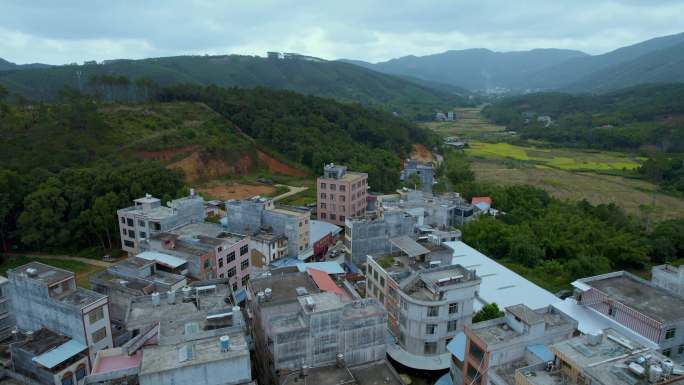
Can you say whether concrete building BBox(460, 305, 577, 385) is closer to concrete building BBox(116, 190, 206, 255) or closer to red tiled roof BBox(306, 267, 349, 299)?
red tiled roof BBox(306, 267, 349, 299)

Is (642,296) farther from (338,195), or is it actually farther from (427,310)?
(338,195)

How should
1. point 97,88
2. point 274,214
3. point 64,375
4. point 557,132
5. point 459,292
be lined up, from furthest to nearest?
point 557,132 < point 97,88 < point 274,214 < point 459,292 < point 64,375

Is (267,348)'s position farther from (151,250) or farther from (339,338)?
(151,250)

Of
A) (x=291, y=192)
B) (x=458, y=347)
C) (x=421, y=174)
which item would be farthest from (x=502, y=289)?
(x=421, y=174)

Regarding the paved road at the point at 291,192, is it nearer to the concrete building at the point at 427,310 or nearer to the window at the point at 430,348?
the concrete building at the point at 427,310

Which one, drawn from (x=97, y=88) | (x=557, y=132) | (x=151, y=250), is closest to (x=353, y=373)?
(x=151, y=250)
